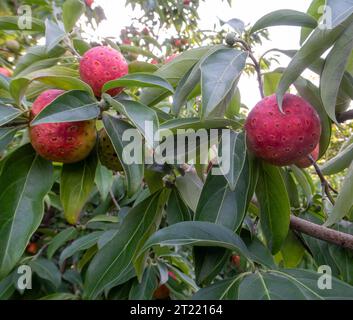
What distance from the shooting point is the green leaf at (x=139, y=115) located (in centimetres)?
64

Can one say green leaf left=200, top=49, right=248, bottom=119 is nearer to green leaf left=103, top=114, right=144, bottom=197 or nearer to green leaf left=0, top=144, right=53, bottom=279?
green leaf left=103, top=114, right=144, bottom=197

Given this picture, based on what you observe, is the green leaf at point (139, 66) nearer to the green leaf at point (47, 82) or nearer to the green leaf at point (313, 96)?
the green leaf at point (47, 82)

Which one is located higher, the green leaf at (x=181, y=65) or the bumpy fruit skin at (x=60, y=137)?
the green leaf at (x=181, y=65)

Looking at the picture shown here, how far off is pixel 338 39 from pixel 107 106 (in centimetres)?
40

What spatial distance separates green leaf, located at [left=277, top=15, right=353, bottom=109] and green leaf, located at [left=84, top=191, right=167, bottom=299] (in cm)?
37

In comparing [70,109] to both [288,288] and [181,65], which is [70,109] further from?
[288,288]

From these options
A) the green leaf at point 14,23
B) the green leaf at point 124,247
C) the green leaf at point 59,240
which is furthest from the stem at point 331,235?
the green leaf at point 59,240

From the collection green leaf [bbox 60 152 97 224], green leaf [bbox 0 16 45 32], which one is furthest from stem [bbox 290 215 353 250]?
green leaf [bbox 0 16 45 32]

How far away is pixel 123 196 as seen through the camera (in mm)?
1640

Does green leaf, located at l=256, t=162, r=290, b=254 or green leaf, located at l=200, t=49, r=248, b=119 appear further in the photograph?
green leaf, located at l=256, t=162, r=290, b=254

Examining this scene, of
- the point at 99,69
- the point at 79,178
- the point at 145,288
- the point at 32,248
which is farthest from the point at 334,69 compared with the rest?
the point at 32,248

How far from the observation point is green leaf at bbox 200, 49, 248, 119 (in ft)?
2.15

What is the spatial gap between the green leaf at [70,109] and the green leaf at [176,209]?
303mm
